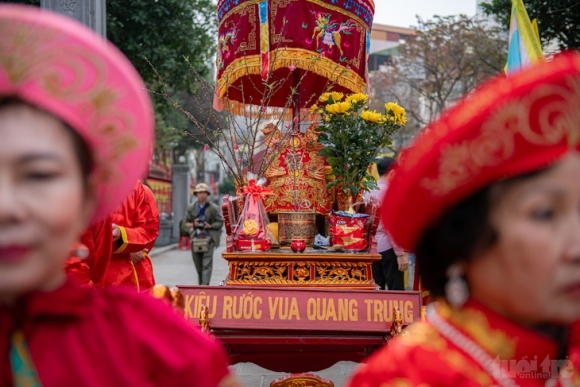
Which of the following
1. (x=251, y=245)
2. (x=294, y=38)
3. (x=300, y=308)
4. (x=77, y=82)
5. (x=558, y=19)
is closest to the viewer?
(x=77, y=82)

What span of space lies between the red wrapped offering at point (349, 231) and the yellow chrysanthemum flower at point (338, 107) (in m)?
0.77

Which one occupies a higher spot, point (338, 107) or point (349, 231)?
point (338, 107)

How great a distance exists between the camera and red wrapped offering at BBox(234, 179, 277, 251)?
4320mm

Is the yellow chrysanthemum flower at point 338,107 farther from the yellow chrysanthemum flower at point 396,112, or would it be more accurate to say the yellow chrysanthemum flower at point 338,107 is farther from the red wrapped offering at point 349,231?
the red wrapped offering at point 349,231

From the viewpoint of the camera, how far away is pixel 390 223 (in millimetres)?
1276

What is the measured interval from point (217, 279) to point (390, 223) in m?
10.4

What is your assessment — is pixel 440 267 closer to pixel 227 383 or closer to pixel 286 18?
pixel 227 383

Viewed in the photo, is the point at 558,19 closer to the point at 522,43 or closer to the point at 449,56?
the point at 522,43

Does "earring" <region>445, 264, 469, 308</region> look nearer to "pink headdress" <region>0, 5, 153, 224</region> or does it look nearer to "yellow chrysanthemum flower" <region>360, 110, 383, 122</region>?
"pink headdress" <region>0, 5, 153, 224</region>

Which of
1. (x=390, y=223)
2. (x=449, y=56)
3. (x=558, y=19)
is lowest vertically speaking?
(x=390, y=223)

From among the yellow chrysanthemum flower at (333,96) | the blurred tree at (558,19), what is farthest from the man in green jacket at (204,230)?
the blurred tree at (558,19)

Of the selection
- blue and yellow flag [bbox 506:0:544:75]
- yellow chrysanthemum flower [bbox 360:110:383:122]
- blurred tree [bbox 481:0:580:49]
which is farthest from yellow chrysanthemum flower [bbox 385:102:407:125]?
blurred tree [bbox 481:0:580:49]

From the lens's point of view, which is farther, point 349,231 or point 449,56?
point 449,56

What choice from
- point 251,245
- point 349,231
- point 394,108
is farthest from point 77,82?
point 394,108
